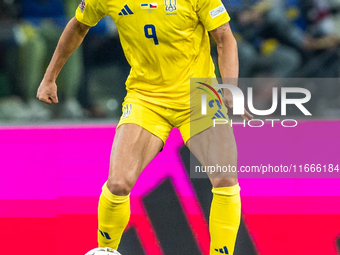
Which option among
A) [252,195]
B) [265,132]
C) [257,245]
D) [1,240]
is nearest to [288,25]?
[265,132]

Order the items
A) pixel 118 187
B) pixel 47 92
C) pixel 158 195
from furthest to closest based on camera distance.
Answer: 1. pixel 158 195
2. pixel 47 92
3. pixel 118 187

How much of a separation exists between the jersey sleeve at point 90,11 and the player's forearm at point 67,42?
5 cm

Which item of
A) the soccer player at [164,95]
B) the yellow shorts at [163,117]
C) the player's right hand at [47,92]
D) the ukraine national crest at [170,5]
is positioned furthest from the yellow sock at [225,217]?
the player's right hand at [47,92]

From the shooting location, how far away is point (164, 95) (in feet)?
9.16

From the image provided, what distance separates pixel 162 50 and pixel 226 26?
1.14 ft

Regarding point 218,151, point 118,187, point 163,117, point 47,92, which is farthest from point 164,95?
point 47,92

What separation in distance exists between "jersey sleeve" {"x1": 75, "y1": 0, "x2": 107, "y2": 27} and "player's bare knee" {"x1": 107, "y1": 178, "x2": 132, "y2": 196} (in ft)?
2.87

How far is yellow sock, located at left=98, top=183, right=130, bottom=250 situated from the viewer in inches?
104

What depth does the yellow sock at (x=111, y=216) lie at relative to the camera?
264 centimetres

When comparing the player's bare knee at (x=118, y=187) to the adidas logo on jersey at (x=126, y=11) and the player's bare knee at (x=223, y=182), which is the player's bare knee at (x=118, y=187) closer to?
the player's bare knee at (x=223, y=182)

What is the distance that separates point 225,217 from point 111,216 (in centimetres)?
58

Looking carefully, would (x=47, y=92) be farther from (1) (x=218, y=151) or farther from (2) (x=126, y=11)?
(1) (x=218, y=151)

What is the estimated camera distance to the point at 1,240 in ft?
10.7

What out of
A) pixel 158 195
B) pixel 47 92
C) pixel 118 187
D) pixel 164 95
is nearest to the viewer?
pixel 118 187
